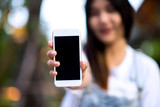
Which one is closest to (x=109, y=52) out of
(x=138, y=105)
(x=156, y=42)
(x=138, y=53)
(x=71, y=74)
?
(x=138, y=53)

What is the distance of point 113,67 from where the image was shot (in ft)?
2.59

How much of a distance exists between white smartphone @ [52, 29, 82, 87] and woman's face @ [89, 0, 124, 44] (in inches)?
10.1

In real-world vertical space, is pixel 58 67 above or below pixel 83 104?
above

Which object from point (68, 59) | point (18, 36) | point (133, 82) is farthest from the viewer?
point (18, 36)

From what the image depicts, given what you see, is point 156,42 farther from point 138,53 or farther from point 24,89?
point 138,53

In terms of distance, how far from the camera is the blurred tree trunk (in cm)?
186

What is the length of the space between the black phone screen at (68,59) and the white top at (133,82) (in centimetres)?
18

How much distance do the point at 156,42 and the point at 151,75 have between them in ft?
4.65

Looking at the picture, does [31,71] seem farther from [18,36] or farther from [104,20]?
[104,20]

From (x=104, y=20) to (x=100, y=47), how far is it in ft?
0.39

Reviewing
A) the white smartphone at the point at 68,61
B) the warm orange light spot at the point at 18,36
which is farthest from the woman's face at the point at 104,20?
the warm orange light spot at the point at 18,36

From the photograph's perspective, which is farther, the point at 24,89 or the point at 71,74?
the point at 24,89

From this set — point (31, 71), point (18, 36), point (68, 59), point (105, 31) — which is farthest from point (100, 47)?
point (18, 36)

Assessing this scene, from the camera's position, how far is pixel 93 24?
2.52ft
